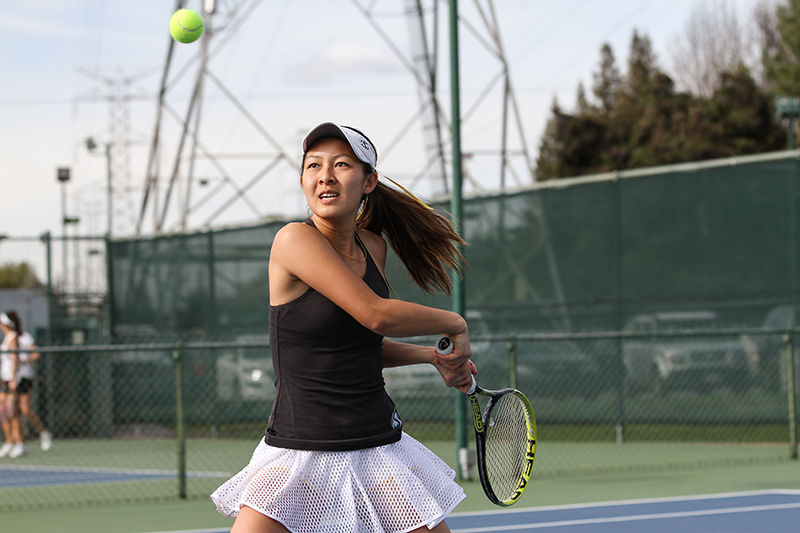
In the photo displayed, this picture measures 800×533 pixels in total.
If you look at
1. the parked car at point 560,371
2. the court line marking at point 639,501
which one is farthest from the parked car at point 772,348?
the court line marking at point 639,501

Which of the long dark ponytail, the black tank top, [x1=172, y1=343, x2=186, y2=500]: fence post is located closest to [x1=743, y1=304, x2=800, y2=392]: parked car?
[x1=172, y1=343, x2=186, y2=500]: fence post

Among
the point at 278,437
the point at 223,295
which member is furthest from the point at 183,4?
the point at 278,437

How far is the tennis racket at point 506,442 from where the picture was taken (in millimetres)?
3635

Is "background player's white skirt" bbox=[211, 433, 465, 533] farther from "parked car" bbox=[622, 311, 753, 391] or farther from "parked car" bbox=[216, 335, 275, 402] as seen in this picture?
"parked car" bbox=[216, 335, 275, 402]

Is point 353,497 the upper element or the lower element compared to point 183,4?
lower

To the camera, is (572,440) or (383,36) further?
(383,36)

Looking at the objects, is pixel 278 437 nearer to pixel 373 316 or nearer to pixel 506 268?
pixel 373 316

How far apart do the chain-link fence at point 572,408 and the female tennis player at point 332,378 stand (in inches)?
258

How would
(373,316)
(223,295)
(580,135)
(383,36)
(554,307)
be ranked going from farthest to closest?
(580,135)
(383,36)
(223,295)
(554,307)
(373,316)

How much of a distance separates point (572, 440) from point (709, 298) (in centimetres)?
194

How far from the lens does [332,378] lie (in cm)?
308

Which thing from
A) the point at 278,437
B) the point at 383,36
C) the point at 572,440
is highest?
the point at 383,36

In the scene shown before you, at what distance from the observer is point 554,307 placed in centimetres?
1190

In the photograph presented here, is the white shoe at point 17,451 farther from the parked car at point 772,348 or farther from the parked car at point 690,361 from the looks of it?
the parked car at point 772,348
